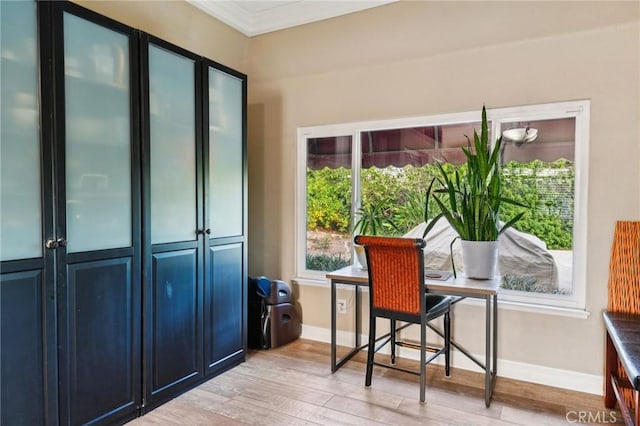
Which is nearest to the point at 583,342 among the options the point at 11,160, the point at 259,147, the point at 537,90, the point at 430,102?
the point at 537,90

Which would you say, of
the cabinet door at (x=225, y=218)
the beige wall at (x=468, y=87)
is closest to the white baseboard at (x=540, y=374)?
the beige wall at (x=468, y=87)

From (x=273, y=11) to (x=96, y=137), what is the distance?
6.85 ft

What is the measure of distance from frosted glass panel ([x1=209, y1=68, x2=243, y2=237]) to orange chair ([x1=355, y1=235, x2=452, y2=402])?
1030mm

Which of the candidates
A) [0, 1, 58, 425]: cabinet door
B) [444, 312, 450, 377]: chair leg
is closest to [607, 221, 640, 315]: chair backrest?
[444, 312, 450, 377]: chair leg

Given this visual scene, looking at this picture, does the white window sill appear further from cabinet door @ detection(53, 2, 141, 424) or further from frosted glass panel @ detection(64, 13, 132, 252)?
frosted glass panel @ detection(64, 13, 132, 252)

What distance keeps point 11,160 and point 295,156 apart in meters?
2.31

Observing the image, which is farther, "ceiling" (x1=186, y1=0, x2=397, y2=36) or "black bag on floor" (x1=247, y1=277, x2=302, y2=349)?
"black bag on floor" (x1=247, y1=277, x2=302, y2=349)

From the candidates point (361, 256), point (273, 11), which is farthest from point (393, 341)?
point (273, 11)

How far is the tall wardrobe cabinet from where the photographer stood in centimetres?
179

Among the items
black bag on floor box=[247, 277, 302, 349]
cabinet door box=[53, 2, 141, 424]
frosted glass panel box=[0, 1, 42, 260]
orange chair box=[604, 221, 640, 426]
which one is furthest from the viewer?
black bag on floor box=[247, 277, 302, 349]

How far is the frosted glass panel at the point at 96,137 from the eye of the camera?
1.97m

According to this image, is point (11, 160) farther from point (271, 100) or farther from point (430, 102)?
point (430, 102)

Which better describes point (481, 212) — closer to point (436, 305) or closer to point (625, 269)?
point (436, 305)

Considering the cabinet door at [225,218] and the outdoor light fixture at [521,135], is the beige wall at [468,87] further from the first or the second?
the cabinet door at [225,218]
